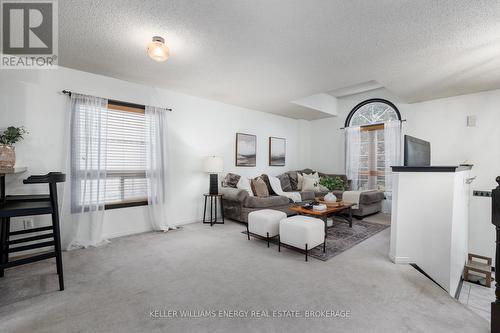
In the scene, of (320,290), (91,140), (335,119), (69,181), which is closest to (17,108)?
(91,140)

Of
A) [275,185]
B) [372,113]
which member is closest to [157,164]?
[275,185]

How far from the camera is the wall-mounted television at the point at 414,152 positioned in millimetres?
2623

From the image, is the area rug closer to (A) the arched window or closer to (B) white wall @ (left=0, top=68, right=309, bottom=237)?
(B) white wall @ (left=0, top=68, right=309, bottom=237)

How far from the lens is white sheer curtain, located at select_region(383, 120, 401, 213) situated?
5.05m

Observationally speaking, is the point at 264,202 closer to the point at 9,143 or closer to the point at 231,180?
the point at 231,180

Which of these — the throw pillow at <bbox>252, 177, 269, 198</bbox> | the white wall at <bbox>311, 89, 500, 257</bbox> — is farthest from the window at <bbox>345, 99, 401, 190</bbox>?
the throw pillow at <bbox>252, 177, 269, 198</bbox>

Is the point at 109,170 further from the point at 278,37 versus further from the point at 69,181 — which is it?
the point at 278,37

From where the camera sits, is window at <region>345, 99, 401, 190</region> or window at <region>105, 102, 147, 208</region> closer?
window at <region>105, 102, 147, 208</region>

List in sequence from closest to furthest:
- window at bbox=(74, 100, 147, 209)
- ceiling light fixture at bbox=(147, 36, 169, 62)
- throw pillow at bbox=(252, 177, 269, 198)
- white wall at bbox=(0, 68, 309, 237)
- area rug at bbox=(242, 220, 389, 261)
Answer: ceiling light fixture at bbox=(147, 36, 169, 62), white wall at bbox=(0, 68, 309, 237), area rug at bbox=(242, 220, 389, 261), window at bbox=(74, 100, 147, 209), throw pillow at bbox=(252, 177, 269, 198)

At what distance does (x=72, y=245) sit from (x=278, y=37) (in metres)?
3.65

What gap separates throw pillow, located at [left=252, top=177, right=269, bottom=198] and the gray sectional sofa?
0.50 feet

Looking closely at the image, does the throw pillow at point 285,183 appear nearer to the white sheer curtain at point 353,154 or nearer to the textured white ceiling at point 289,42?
the white sheer curtain at point 353,154

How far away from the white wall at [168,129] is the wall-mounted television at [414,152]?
129 inches

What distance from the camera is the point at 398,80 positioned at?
3525 mm
